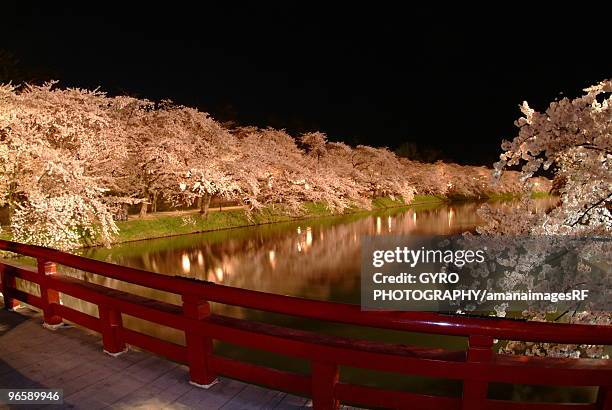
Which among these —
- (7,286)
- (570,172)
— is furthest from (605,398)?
(7,286)

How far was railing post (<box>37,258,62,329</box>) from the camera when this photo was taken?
5531mm

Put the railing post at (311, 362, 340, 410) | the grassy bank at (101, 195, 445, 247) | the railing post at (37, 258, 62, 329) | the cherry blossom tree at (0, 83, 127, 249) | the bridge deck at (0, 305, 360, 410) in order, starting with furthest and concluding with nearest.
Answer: the grassy bank at (101, 195, 445, 247), the cherry blossom tree at (0, 83, 127, 249), the railing post at (37, 258, 62, 329), the bridge deck at (0, 305, 360, 410), the railing post at (311, 362, 340, 410)

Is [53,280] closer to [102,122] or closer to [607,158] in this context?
[607,158]

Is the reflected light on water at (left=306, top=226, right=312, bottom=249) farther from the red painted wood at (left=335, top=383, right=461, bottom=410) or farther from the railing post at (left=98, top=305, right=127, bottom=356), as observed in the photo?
the red painted wood at (left=335, top=383, right=461, bottom=410)

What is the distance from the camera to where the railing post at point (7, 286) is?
645cm

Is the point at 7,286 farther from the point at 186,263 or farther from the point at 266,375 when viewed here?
the point at 186,263

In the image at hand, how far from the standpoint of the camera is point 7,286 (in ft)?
21.4

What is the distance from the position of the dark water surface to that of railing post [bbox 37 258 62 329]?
540 centimetres

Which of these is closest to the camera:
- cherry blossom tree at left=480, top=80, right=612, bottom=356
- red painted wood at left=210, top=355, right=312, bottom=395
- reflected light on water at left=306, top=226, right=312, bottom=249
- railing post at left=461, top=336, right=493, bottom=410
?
railing post at left=461, top=336, right=493, bottom=410

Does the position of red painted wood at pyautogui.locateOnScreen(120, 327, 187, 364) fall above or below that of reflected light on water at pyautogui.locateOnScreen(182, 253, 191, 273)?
above

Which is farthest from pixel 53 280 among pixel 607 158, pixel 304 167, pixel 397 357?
pixel 304 167

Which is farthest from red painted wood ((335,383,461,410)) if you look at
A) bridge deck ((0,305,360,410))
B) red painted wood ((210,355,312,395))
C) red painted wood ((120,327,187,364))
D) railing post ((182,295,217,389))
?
red painted wood ((120,327,187,364))

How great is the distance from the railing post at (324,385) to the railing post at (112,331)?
2.63 metres

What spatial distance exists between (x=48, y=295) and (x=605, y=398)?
6372 millimetres
